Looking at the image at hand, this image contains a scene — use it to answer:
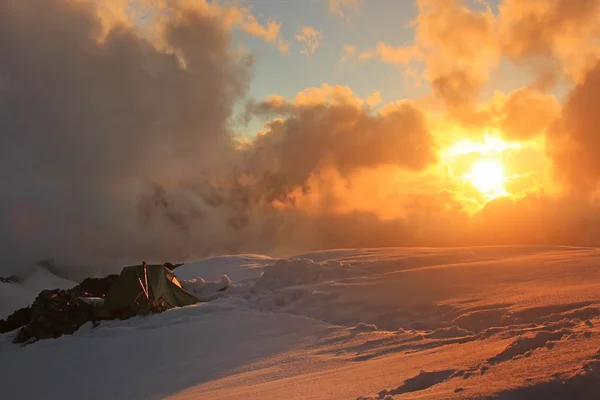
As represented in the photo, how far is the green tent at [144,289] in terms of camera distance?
13.3 m

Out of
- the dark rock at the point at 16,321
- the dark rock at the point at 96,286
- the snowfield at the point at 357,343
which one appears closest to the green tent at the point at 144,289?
the snowfield at the point at 357,343

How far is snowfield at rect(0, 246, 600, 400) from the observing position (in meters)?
4.60

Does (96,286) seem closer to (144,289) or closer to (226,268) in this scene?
(226,268)

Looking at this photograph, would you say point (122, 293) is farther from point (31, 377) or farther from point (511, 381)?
point (511, 381)

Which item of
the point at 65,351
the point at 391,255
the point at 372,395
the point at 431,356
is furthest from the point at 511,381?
the point at 391,255

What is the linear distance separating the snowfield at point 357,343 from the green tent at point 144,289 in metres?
1.13

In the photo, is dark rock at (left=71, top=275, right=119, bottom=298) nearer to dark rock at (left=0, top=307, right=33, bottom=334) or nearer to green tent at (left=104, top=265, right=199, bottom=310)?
dark rock at (left=0, top=307, right=33, bottom=334)

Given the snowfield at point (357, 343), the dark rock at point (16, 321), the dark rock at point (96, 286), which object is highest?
the dark rock at point (96, 286)

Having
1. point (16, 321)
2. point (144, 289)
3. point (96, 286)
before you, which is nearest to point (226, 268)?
point (96, 286)

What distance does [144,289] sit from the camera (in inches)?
543

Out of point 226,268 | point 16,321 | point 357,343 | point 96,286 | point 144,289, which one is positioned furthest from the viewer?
point 226,268

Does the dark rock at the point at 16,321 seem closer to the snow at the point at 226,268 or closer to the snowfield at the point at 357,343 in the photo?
the snowfield at the point at 357,343

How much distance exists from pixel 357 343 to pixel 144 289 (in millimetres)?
7977

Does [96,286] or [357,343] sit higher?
[96,286]
